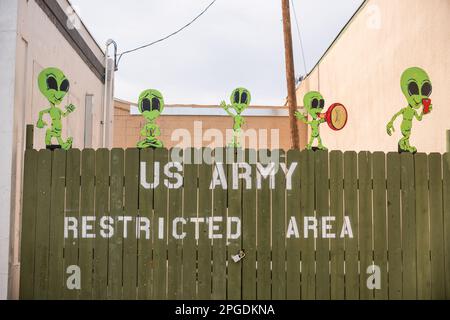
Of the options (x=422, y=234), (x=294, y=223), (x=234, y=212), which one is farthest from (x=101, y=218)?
(x=422, y=234)

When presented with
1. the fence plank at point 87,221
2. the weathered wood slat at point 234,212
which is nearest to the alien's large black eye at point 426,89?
the weathered wood slat at point 234,212

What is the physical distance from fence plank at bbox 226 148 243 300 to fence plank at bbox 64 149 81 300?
154 centimetres

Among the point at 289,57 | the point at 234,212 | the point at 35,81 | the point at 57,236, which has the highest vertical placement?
the point at 289,57

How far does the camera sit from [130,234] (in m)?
4.82

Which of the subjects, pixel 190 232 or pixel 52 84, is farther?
pixel 52 84

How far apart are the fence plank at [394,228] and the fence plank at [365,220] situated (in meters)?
0.20

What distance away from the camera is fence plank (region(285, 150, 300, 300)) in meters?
4.85

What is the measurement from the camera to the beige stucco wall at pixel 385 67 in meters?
6.28

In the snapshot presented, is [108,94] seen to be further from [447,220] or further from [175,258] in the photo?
[447,220]

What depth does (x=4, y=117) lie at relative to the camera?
467 cm

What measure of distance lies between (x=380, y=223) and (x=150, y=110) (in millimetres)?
2694

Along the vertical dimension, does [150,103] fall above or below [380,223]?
above

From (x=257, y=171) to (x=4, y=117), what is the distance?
8.48 ft
